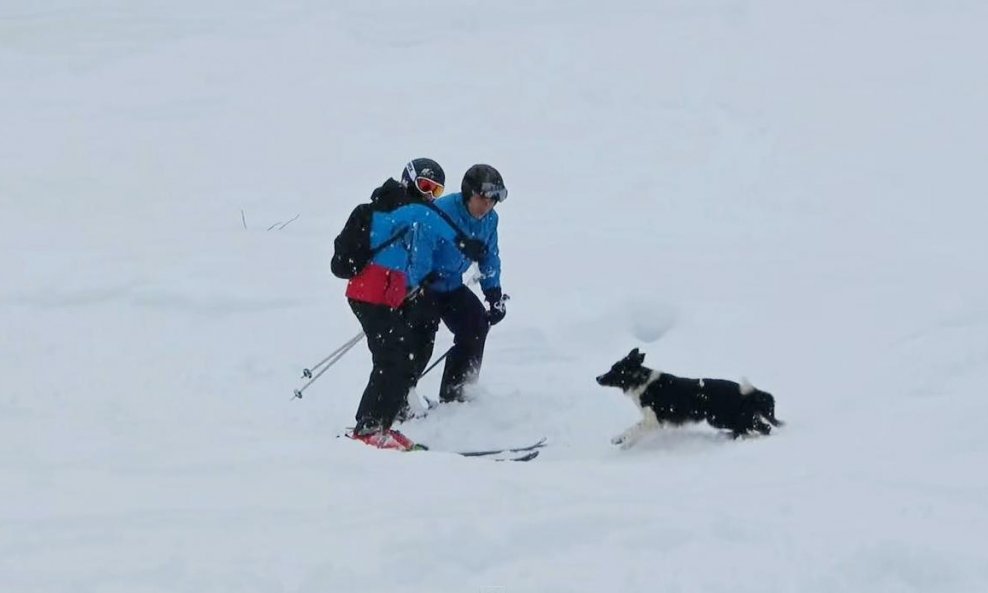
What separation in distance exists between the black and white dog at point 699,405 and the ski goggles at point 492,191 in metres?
1.40

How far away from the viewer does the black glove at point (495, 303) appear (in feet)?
25.1

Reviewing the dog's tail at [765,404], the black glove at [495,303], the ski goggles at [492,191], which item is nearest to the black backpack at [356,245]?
the ski goggles at [492,191]

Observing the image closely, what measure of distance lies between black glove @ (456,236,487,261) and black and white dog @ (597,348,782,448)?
3.89ft

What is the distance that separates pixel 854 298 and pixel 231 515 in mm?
6258

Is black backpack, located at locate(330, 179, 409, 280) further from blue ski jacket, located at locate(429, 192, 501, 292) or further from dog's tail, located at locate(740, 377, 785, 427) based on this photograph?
dog's tail, located at locate(740, 377, 785, 427)

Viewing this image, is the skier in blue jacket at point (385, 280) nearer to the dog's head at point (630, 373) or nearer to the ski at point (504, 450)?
the ski at point (504, 450)

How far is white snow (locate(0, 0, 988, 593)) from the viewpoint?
444 cm

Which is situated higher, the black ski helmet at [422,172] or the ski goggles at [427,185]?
the black ski helmet at [422,172]

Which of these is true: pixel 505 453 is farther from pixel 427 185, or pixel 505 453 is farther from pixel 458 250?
pixel 427 185

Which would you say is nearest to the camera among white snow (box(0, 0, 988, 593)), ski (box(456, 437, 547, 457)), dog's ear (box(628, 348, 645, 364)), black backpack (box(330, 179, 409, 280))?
white snow (box(0, 0, 988, 593))

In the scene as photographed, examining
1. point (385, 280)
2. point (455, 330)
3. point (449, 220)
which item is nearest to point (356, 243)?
point (385, 280)

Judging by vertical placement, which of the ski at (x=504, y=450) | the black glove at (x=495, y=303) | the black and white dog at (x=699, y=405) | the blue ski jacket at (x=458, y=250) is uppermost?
the blue ski jacket at (x=458, y=250)

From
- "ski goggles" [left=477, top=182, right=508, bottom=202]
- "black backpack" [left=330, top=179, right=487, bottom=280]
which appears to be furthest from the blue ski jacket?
"black backpack" [left=330, top=179, right=487, bottom=280]

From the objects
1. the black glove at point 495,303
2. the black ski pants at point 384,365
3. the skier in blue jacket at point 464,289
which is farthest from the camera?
the black glove at point 495,303
